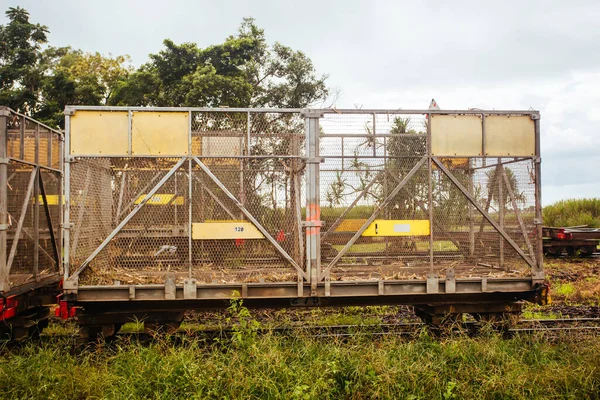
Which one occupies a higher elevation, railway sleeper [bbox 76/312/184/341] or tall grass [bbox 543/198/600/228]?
tall grass [bbox 543/198/600/228]

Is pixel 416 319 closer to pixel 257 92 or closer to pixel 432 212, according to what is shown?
pixel 432 212

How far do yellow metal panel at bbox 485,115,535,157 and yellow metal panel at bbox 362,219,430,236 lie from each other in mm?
1465

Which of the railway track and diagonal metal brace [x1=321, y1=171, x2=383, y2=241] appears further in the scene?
the railway track

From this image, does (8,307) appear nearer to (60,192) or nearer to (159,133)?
(60,192)

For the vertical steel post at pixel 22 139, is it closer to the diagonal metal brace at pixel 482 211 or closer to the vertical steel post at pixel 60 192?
the vertical steel post at pixel 60 192

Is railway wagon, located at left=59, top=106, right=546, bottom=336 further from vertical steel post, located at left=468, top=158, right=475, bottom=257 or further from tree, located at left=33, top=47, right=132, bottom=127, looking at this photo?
tree, located at left=33, top=47, right=132, bottom=127

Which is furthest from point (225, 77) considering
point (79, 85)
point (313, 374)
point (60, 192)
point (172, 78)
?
point (313, 374)

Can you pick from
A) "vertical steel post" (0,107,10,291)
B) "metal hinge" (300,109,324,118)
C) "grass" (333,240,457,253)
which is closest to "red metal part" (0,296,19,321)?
"vertical steel post" (0,107,10,291)

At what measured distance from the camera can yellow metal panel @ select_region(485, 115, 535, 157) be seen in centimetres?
652

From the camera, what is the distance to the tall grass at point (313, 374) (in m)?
4.63

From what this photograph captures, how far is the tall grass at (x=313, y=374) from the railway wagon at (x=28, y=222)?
114 centimetres

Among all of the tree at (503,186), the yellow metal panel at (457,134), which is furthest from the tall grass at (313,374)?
the yellow metal panel at (457,134)

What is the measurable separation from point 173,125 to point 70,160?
1.42 m

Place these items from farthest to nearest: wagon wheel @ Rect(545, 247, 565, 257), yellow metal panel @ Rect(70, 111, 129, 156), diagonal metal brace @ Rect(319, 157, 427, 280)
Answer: wagon wheel @ Rect(545, 247, 565, 257), diagonal metal brace @ Rect(319, 157, 427, 280), yellow metal panel @ Rect(70, 111, 129, 156)
